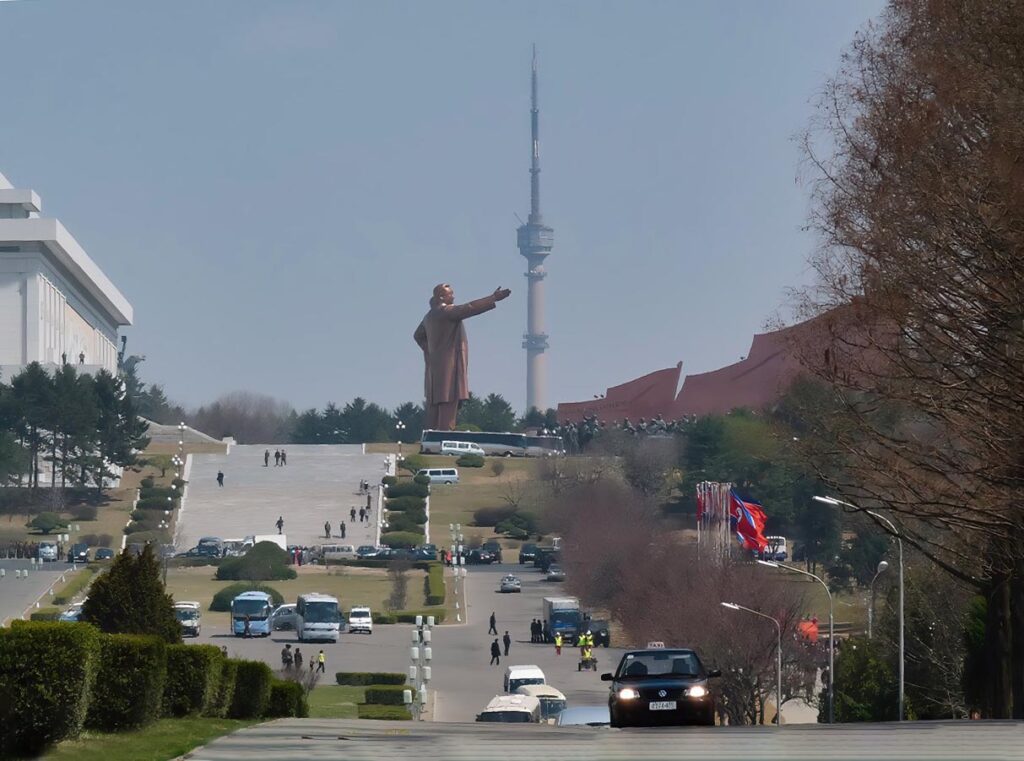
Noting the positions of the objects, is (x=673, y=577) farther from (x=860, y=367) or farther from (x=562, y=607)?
(x=860, y=367)

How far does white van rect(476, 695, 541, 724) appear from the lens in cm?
2192

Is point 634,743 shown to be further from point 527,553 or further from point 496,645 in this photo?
point 527,553

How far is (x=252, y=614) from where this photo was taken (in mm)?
38500

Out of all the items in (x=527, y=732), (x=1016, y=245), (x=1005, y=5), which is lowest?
(x=527, y=732)

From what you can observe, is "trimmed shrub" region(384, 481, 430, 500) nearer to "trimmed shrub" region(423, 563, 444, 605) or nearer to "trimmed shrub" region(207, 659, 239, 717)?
"trimmed shrub" region(423, 563, 444, 605)

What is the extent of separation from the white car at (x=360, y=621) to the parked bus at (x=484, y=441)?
35194mm

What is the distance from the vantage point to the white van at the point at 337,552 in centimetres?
5306

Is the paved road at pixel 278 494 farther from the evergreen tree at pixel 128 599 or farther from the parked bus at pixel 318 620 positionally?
the evergreen tree at pixel 128 599

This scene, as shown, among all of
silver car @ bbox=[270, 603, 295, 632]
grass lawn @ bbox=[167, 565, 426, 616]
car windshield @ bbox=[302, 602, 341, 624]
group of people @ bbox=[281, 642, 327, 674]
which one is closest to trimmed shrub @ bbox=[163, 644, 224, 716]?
group of people @ bbox=[281, 642, 327, 674]

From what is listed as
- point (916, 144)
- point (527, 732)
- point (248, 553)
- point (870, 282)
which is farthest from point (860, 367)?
point (248, 553)

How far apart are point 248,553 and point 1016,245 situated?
1551 inches

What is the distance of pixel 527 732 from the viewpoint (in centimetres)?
1160

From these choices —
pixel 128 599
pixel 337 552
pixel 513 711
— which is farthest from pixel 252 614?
pixel 128 599

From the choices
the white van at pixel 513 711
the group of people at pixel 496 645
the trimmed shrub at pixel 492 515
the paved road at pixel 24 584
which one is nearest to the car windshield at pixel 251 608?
the paved road at pixel 24 584
